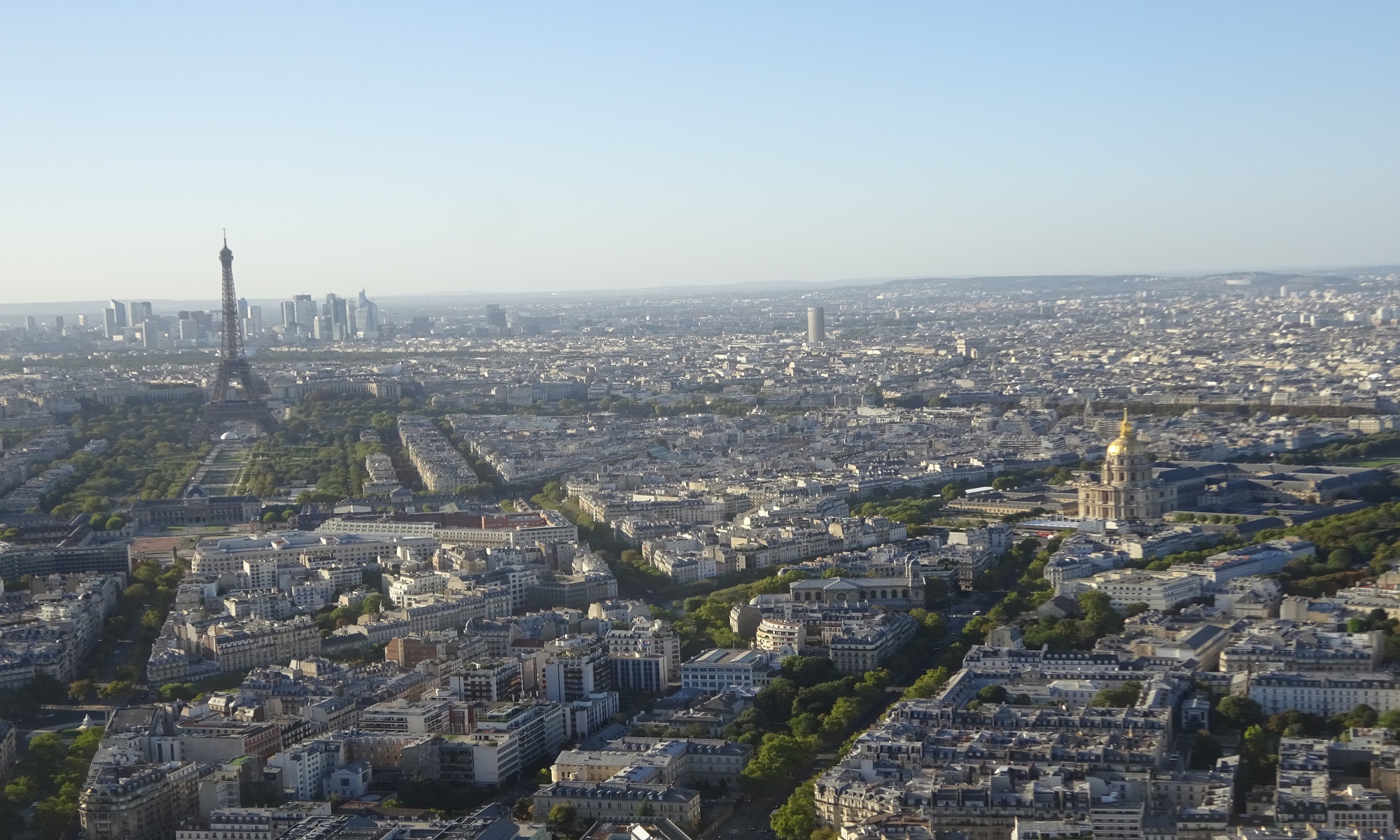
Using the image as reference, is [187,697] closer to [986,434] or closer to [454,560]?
[454,560]

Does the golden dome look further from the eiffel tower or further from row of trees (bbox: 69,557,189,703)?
the eiffel tower

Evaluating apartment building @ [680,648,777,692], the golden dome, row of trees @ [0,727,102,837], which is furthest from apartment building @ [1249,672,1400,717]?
the golden dome

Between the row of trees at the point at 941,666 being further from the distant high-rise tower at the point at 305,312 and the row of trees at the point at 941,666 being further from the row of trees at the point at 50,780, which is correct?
the distant high-rise tower at the point at 305,312

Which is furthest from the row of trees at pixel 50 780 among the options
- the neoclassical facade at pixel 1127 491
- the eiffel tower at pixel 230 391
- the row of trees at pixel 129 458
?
the eiffel tower at pixel 230 391

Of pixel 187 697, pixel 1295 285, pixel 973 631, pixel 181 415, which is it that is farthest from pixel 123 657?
pixel 1295 285

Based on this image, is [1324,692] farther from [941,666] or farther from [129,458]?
[129,458]
